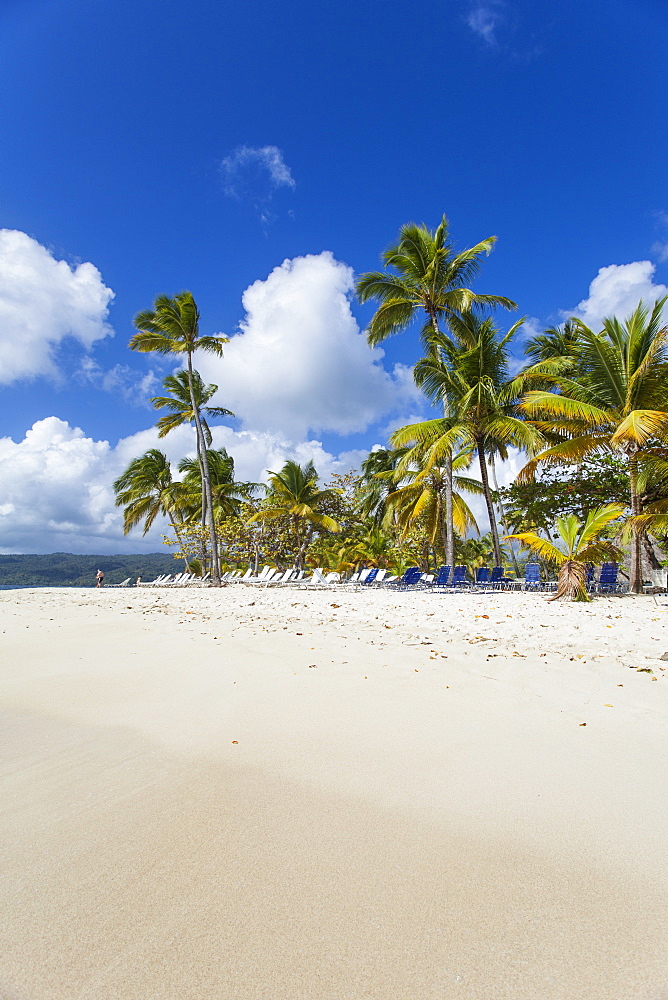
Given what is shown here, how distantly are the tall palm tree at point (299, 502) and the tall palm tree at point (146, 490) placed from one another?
9027 millimetres

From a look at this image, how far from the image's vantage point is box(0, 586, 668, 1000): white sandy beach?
1471 mm

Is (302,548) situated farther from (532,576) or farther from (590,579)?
(590,579)

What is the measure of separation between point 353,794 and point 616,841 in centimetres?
120

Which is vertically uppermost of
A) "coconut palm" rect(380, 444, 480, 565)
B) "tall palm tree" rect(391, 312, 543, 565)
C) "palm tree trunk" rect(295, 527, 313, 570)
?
"tall palm tree" rect(391, 312, 543, 565)

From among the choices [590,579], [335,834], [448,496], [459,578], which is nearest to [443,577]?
[459,578]

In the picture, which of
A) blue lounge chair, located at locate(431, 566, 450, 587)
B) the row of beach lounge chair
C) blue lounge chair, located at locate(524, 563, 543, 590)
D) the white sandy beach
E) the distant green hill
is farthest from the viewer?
the distant green hill

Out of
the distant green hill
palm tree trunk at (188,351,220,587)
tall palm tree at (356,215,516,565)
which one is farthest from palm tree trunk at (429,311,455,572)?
the distant green hill

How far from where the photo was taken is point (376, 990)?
4.58 ft

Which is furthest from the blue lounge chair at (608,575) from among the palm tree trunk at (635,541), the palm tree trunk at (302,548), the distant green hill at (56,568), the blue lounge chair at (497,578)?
the distant green hill at (56,568)

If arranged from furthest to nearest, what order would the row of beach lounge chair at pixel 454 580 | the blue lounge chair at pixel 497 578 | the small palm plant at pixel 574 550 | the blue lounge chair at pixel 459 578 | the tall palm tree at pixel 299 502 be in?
1. the tall palm tree at pixel 299 502
2. the blue lounge chair at pixel 459 578
3. the blue lounge chair at pixel 497 578
4. the row of beach lounge chair at pixel 454 580
5. the small palm plant at pixel 574 550

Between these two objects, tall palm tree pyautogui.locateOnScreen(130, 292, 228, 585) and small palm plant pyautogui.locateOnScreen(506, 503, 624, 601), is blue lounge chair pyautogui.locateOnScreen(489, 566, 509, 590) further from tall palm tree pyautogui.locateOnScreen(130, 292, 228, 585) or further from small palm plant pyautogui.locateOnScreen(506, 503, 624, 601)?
tall palm tree pyautogui.locateOnScreen(130, 292, 228, 585)

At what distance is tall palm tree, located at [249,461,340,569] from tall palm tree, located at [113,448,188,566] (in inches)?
355

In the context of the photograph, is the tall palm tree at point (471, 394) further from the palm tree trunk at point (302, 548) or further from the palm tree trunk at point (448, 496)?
the palm tree trunk at point (302, 548)

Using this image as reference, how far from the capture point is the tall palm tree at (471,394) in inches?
623
